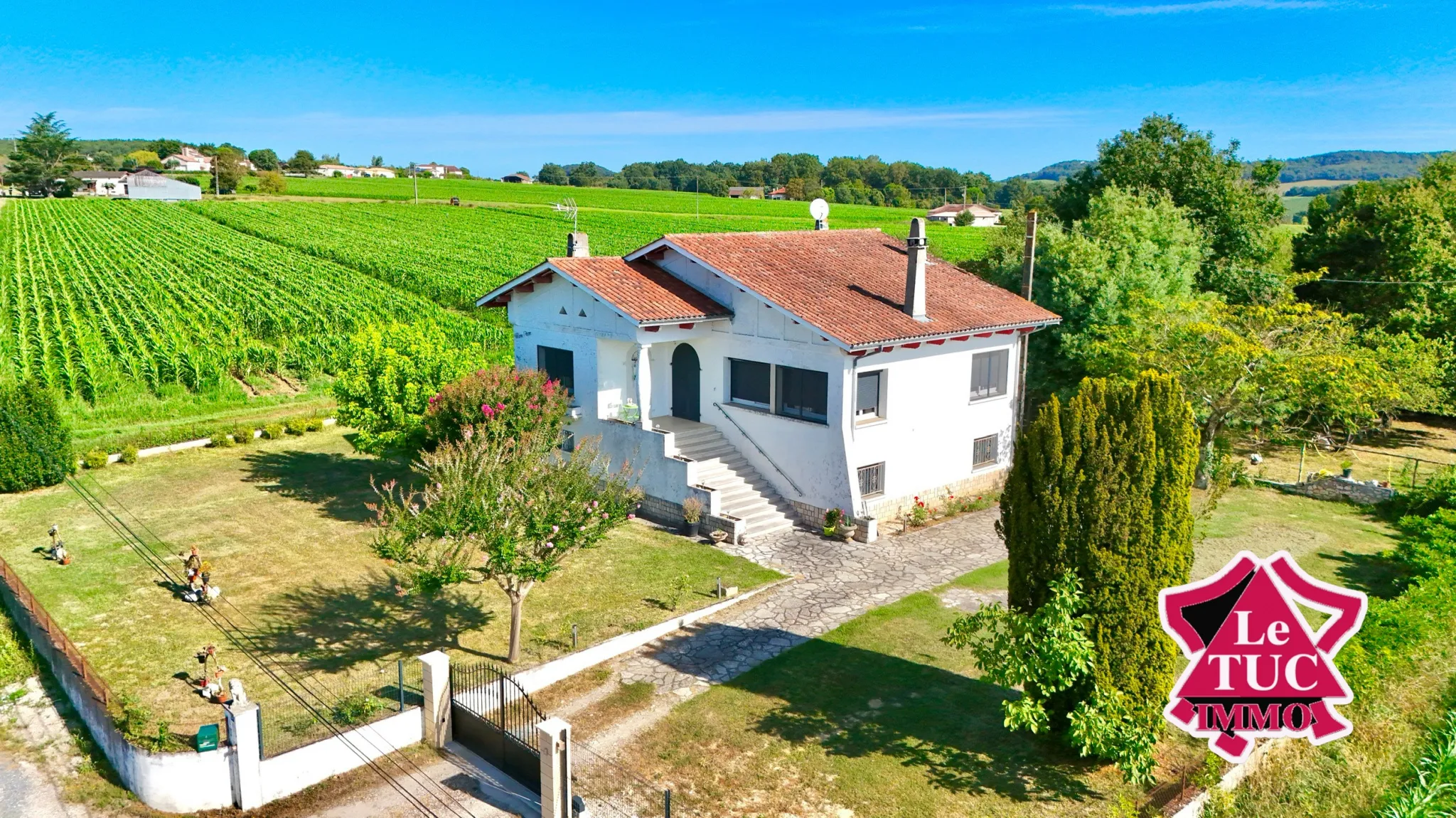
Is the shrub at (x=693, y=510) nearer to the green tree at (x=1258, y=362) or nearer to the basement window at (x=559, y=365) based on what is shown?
the basement window at (x=559, y=365)

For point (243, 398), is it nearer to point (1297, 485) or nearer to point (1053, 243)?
point (1053, 243)

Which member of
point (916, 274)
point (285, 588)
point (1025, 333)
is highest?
point (916, 274)

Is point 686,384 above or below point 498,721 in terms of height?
above

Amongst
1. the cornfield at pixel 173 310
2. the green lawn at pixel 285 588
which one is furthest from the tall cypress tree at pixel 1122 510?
the cornfield at pixel 173 310

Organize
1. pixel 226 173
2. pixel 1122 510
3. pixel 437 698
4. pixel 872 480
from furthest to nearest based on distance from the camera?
pixel 226 173
pixel 872 480
pixel 437 698
pixel 1122 510

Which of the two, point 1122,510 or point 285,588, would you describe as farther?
point 285,588

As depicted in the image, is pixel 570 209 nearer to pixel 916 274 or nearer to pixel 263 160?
Answer: pixel 916 274

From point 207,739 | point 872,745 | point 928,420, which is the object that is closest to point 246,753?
point 207,739

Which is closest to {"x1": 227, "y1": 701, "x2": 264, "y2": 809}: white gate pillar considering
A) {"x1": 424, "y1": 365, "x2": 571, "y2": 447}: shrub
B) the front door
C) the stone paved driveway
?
the stone paved driveway
